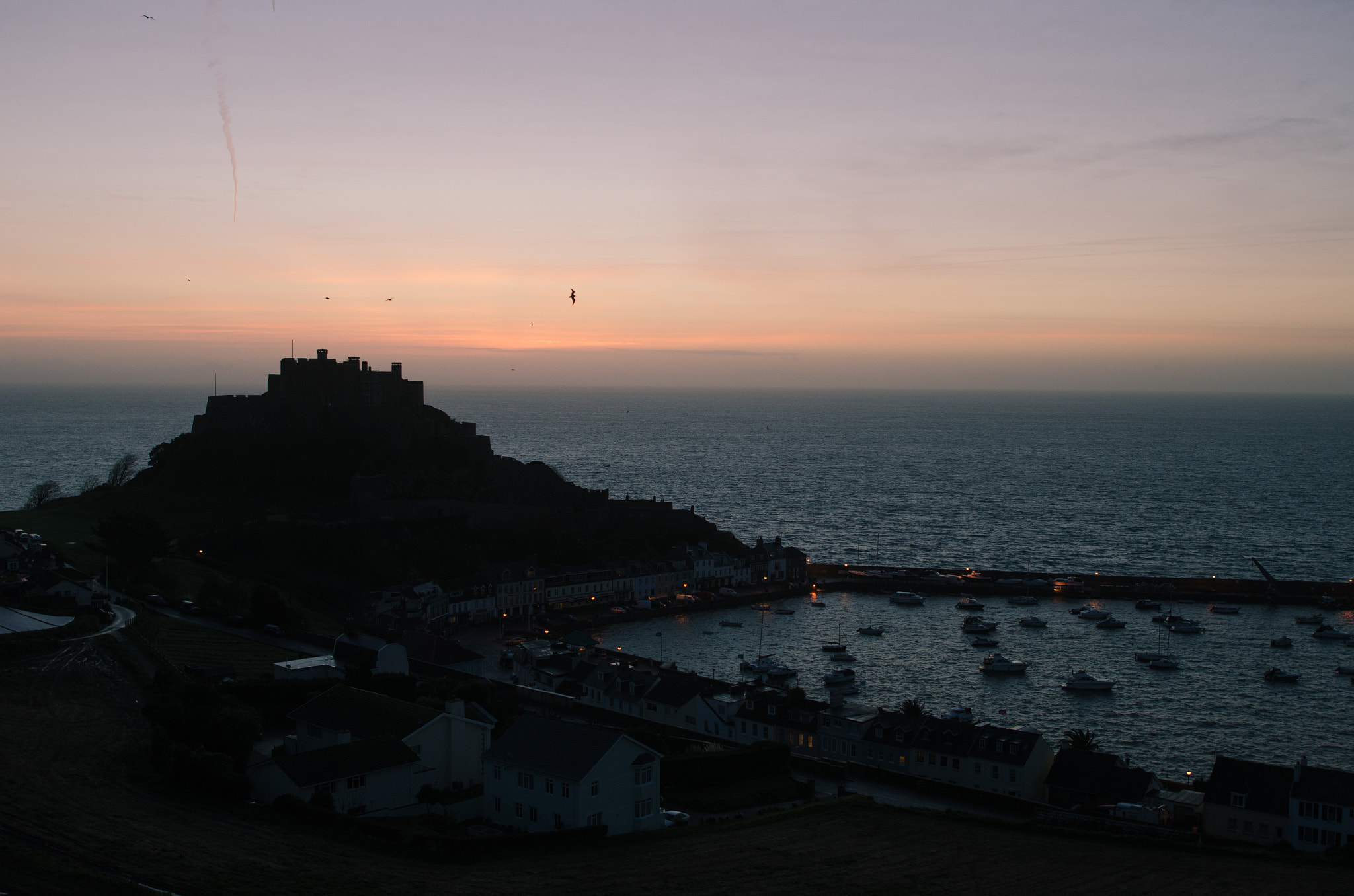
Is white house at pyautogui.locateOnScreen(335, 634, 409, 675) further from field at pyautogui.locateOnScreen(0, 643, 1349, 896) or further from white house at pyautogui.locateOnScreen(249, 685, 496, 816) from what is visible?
field at pyautogui.locateOnScreen(0, 643, 1349, 896)

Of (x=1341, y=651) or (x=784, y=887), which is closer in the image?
(x=784, y=887)

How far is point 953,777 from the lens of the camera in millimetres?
25297

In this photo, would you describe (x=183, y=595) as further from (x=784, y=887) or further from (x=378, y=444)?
(x=784, y=887)

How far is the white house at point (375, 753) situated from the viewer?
18672 mm

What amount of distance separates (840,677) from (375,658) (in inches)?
634

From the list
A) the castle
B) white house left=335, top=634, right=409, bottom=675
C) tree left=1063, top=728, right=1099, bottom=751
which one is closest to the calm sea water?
the castle

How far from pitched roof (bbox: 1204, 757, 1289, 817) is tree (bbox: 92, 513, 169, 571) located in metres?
34.9

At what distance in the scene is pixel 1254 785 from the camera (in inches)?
853

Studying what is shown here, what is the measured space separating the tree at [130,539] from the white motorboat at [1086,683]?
1314 inches

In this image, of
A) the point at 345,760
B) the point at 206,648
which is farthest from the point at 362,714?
the point at 206,648

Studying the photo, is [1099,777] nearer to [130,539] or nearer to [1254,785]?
[1254,785]

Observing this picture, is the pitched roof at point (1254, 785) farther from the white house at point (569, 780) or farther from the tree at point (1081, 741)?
the white house at point (569, 780)

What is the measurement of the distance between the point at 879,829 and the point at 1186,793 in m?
8.08

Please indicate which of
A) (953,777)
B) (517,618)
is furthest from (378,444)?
(953,777)
